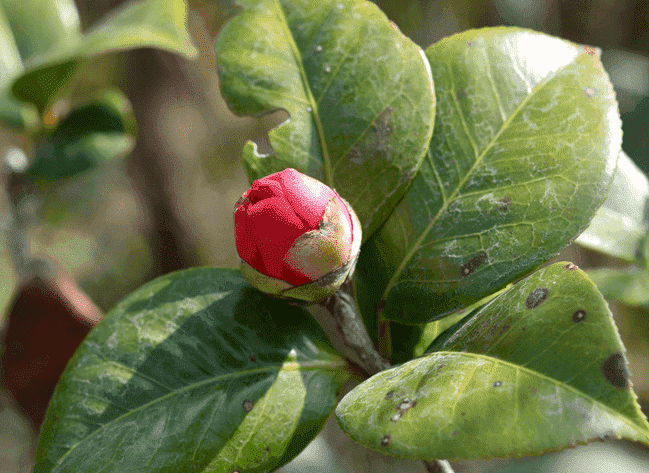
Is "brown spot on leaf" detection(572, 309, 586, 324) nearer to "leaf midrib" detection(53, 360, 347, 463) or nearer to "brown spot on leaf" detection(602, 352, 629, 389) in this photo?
"brown spot on leaf" detection(602, 352, 629, 389)

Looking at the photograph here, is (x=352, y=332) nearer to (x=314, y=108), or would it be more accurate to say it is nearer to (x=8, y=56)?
(x=314, y=108)

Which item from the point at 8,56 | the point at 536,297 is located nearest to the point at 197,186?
the point at 8,56

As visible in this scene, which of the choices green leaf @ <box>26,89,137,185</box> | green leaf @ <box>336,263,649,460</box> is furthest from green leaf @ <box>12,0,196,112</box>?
green leaf @ <box>336,263,649,460</box>

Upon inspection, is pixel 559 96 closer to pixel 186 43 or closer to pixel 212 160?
pixel 186 43

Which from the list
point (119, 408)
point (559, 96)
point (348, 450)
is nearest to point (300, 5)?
point (559, 96)

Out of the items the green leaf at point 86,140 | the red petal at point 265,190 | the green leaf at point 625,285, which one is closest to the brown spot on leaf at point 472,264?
the red petal at point 265,190

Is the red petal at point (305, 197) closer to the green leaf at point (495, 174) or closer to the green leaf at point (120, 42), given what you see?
the green leaf at point (495, 174)
